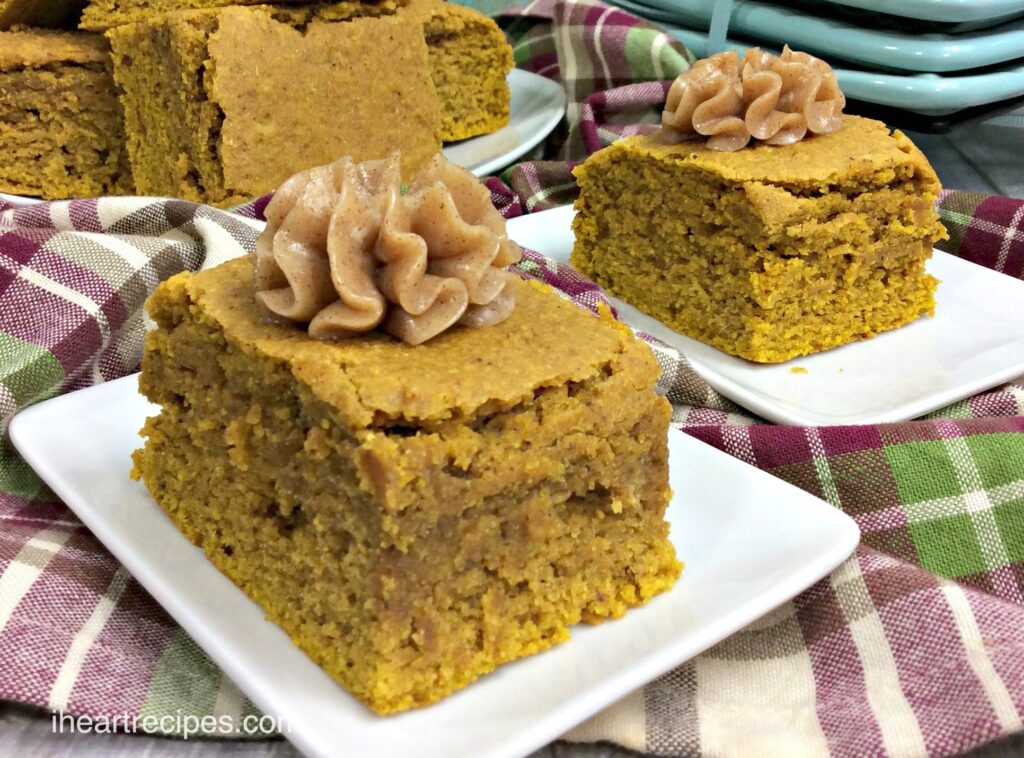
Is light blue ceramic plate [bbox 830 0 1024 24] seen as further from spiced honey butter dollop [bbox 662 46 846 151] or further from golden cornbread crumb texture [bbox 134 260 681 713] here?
golden cornbread crumb texture [bbox 134 260 681 713]

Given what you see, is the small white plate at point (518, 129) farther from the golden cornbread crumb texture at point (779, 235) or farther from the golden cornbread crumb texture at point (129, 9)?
the golden cornbread crumb texture at point (779, 235)

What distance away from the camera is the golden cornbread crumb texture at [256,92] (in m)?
3.31

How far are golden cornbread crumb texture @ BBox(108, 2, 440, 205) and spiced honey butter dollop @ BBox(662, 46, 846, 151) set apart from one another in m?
1.24

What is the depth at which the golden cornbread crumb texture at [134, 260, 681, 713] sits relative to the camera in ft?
5.01

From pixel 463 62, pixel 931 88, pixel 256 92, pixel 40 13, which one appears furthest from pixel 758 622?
pixel 40 13

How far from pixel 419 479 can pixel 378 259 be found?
449 mm

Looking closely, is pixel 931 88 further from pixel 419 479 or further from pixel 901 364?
pixel 419 479

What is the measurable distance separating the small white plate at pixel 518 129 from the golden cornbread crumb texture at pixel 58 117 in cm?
12

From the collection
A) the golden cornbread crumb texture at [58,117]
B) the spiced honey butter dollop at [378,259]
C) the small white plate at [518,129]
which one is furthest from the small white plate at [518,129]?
the spiced honey butter dollop at [378,259]

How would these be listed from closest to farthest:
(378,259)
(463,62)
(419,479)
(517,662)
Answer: (419,479)
(517,662)
(378,259)
(463,62)

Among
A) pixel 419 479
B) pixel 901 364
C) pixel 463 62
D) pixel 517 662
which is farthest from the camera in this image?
pixel 463 62

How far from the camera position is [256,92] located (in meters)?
3.39

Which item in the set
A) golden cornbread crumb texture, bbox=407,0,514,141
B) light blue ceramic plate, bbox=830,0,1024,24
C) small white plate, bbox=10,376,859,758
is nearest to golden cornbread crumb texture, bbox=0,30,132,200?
golden cornbread crumb texture, bbox=407,0,514,141

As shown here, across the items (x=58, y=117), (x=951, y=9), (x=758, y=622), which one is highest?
(x=951, y=9)
